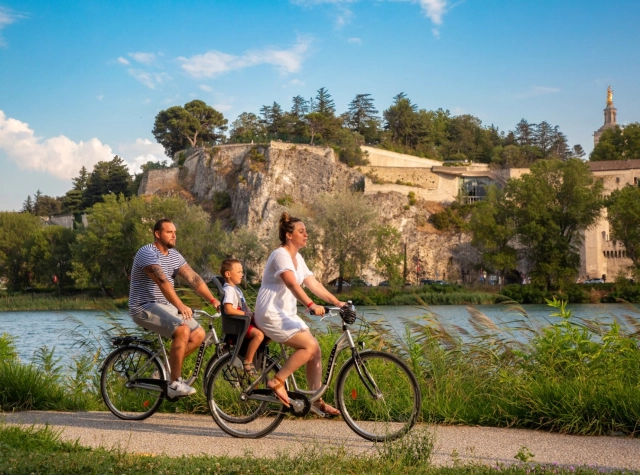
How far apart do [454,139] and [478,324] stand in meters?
105

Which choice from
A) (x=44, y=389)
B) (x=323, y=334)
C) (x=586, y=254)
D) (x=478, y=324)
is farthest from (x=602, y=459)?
(x=586, y=254)

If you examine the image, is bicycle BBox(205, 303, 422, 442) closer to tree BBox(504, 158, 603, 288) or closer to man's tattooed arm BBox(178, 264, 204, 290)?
man's tattooed arm BBox(178, 264, 204, 290)

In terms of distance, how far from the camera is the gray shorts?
6.11 m

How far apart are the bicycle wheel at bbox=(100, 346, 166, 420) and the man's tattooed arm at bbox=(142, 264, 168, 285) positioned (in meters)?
0.80

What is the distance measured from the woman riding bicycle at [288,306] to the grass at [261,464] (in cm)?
101

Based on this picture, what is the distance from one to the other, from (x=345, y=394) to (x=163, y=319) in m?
1.76

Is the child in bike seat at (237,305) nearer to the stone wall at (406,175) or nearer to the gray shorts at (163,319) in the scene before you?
the gray shorts at (163,319)

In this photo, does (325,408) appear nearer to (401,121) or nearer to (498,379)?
(498,379)

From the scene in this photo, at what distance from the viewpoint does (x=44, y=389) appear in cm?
717

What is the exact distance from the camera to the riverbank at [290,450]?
13.7 ft

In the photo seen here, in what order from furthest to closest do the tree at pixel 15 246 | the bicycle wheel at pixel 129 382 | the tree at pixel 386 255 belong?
the tree at pixel 15 246 < the tree at pixel 386 255 < the bicycle wheel at pixel 129 382

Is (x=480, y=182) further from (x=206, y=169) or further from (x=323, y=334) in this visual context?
(x=323, y=334)

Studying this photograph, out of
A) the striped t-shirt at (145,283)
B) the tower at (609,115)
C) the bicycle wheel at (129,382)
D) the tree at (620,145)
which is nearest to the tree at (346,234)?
the bicycle wheel at (129,382)

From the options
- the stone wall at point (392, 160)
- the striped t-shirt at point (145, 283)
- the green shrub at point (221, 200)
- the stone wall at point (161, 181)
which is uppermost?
the stone wall at point (392, 160)
